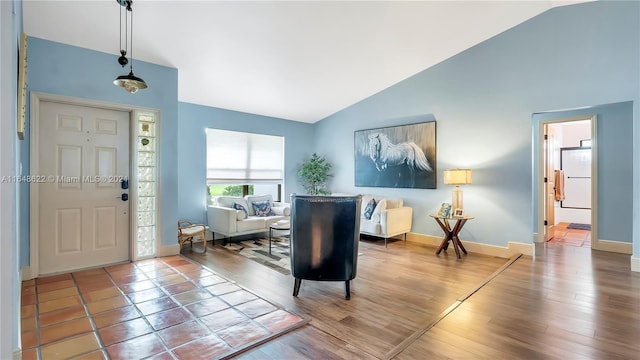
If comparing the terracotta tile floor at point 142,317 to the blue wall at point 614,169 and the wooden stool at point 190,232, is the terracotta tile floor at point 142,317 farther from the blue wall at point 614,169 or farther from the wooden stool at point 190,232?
the blue wall at point 614,169

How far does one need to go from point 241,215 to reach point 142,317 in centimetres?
276

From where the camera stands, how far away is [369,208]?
18.4ft

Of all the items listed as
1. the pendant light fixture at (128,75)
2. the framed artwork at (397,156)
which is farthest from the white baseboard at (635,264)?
the pendant light fixture at (128,75)

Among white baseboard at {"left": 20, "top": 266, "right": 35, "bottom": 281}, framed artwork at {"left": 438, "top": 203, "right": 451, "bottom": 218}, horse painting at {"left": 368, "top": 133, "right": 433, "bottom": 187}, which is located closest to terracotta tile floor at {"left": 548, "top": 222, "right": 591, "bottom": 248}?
framed artwork at {"left": 438, "top": 203, "right": 451, "bottom": 218}

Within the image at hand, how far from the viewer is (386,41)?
4242 mm

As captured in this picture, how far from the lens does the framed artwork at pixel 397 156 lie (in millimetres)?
5344

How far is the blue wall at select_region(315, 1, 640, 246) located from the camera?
150 inches

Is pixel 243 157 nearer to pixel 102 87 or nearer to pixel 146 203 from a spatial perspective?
pixel 146 203

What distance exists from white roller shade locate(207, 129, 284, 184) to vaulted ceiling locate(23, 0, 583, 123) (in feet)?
2.34

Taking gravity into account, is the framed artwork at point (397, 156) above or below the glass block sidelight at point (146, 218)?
above

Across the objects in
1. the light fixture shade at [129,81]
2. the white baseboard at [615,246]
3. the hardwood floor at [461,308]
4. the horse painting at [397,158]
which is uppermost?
the light fixture shade at [129,81]

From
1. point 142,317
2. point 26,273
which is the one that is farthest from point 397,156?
point 26,273

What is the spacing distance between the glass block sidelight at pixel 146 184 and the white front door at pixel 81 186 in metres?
0.14

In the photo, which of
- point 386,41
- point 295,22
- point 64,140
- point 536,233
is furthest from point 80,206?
point 536,233
